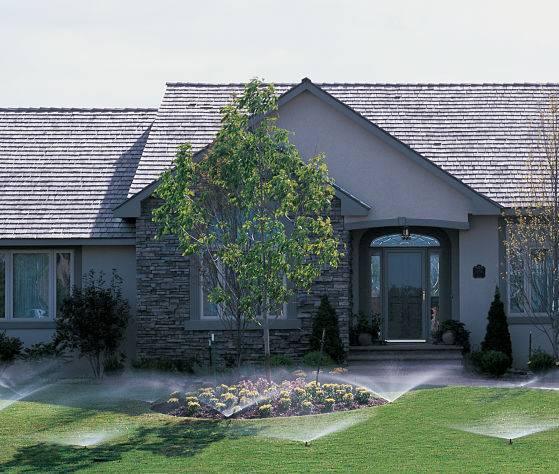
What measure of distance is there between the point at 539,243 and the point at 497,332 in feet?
6.31

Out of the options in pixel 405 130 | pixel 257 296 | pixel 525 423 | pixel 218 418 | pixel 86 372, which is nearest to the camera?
pixel 525 423

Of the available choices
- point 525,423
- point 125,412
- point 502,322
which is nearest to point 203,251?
point 125,412

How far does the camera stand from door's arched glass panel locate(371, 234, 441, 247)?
23703 millimetres

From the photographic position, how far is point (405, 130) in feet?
81.5

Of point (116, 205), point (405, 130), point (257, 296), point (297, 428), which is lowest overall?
point (297, 428)

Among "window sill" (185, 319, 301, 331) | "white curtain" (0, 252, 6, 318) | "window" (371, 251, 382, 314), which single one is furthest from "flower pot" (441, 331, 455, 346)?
"white curtain" (0, 252, 6, 318)

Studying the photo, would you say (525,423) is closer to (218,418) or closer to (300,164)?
(218,418)

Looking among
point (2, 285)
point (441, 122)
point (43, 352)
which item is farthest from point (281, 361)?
point (441, 122)

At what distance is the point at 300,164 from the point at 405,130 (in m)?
7.72

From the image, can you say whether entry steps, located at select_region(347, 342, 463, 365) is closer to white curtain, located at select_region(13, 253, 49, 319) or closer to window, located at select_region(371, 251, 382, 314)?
window, located at select_region(371, 251, 382, 314)

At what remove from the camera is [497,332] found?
2172cm

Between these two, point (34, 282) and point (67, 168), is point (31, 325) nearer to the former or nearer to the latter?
point (34, 282)

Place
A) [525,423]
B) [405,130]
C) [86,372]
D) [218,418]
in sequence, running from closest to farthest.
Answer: [525,423]
[218,418]
[86,372]
[405,130]

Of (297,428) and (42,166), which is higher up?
(42,166)
